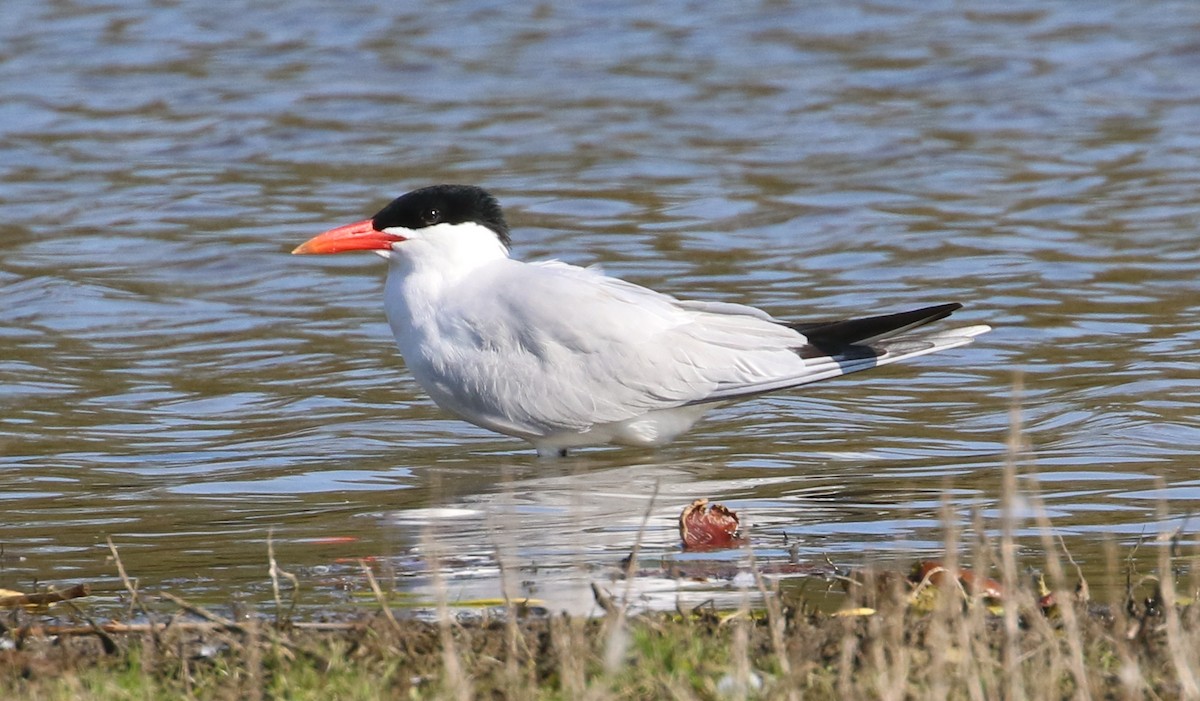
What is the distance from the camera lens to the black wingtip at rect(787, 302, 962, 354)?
6.92 m

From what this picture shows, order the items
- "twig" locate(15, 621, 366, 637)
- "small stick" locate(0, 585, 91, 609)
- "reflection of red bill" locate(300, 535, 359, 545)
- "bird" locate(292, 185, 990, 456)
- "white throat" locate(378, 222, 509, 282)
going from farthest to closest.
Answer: "white throat" locate(378, 222, 509, 282) < "bird" locate(292, 185, 990, 456) < "reflection of red bill" locate(300, 535, 359, 545) < "small stick" locate(0, 585, 91, 609) < "twig" locate(15, 621, 366, 637)

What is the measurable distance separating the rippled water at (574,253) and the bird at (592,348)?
24 centimetres

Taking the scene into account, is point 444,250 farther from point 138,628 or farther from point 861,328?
point 138,628

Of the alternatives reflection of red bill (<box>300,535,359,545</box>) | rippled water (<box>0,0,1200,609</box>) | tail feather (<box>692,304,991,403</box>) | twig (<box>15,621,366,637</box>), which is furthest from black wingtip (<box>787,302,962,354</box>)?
twig (<box>15,621,366,637</box>)

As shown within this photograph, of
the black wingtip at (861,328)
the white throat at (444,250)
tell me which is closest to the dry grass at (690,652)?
the black wingtip at (861,328)

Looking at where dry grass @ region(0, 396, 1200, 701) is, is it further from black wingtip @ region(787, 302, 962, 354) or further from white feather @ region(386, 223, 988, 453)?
white feather @ region(386, 223, 988, 453)

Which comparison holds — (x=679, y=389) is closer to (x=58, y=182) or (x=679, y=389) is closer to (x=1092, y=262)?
(x=1092, y=262)

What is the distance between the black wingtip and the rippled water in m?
0.40

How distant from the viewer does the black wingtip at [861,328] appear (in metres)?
6.92

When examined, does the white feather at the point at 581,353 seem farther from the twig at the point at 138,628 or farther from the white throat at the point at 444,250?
the twig at the point at 138,628

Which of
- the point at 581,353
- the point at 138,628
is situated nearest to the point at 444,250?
the point at 581,353

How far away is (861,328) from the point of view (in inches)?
280

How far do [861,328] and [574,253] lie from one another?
169 inches

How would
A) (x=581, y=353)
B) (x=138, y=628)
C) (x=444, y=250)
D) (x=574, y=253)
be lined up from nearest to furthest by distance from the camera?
(x=138, y=628) → (x=581, y=353) → (x=444, y=250) → (x=574, y=253)
